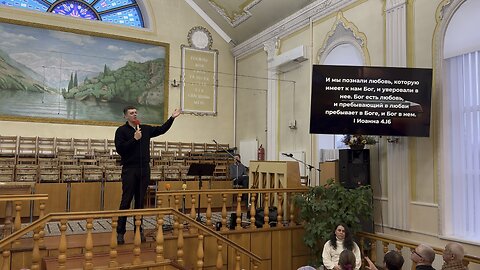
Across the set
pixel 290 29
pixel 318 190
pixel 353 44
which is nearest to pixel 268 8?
pixel 290 29

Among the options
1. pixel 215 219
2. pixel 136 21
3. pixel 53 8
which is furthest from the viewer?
pixel 136 21

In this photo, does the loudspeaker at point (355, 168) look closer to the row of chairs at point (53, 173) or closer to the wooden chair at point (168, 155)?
the row of chairs at point (53, 173)

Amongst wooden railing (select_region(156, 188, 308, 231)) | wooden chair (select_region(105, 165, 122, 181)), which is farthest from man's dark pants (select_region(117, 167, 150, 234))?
wooden chair (select_region(105, 165, 122, 181))

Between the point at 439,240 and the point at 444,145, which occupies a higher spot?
the point at 444,145

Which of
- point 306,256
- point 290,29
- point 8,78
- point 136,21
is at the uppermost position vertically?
point 136,21

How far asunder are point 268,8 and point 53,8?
4.99 metres

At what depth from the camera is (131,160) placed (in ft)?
15.0

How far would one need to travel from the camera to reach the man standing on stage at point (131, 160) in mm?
4504

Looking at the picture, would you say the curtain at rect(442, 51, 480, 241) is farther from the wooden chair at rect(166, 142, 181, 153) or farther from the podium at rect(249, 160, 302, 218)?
the wooden chair at rect(166, 142, 181, 153)

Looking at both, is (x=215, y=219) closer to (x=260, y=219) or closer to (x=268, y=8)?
(x=260, y=219)

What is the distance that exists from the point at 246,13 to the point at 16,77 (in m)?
5.34

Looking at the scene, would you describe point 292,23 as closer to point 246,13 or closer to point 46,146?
point 246,13

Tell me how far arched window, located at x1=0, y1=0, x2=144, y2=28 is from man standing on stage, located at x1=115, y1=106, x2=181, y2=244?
20.7 feet

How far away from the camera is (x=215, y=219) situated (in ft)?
21.3
